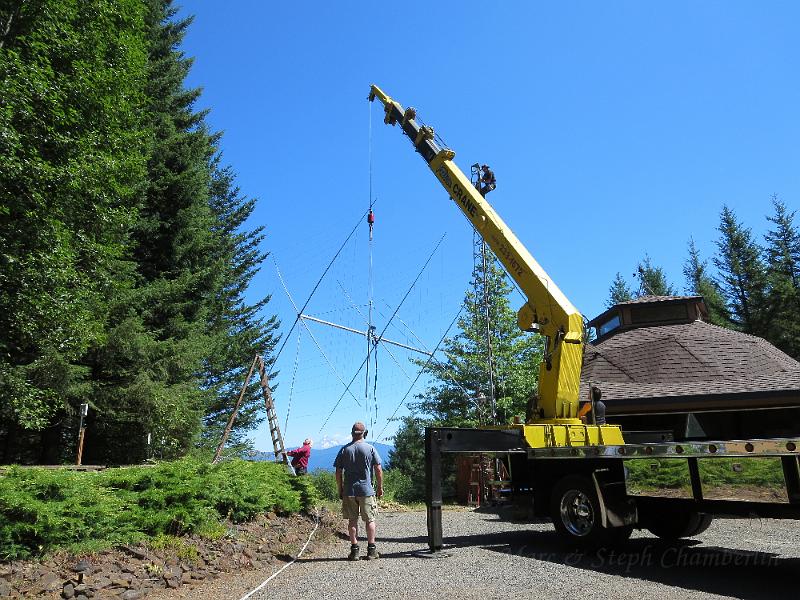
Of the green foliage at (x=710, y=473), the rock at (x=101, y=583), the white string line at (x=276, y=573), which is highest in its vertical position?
the green foliage at (x=710, y=473)

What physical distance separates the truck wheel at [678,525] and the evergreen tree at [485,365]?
1552 cm

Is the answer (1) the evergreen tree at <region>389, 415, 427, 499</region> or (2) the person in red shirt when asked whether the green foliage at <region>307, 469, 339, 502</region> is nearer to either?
(2) the person in red shirt

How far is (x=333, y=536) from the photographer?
9.98 m

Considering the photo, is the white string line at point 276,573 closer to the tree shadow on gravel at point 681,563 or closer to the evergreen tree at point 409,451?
the tree shadow on gravel at point 681,563

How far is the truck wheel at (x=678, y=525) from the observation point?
7.95m

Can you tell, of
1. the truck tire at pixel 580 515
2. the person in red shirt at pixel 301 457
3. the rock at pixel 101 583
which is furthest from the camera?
the person in red shirt at pixel 301 457

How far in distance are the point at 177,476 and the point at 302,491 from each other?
4.35m

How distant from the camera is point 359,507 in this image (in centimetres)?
781

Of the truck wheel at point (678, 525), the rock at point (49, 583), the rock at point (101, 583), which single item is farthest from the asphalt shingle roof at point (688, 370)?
the rock at point (49, 583)

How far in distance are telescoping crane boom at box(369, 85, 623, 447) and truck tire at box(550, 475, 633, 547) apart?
2.93ft

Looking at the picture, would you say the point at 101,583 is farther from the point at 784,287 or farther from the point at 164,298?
the point at 784,287

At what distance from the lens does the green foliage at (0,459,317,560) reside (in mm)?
5617

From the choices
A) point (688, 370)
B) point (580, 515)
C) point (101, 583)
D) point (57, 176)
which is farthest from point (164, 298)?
point (688, 370)

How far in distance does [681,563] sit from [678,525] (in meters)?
1.48
